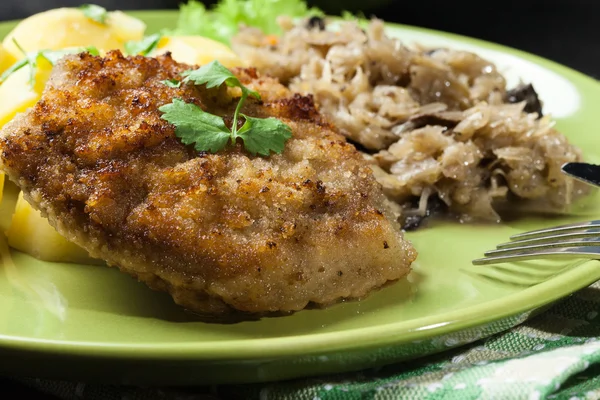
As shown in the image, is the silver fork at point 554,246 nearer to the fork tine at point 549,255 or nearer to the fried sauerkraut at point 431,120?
the fork tine at point 549,255

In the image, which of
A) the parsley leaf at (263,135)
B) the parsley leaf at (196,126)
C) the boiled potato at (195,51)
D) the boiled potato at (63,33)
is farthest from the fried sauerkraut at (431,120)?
the parsley leaf at (196,126)

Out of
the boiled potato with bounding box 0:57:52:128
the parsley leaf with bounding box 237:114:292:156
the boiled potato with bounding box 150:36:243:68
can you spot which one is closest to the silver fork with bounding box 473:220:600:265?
the parsley leaf with bounding box 237:114:292:156

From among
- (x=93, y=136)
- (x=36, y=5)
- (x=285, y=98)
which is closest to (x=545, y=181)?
(x=285, y=98)

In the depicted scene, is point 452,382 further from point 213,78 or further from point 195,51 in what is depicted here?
point 195,51

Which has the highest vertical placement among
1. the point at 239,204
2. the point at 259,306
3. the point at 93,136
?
the point at 93,136

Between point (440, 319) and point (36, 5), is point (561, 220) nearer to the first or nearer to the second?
point (440, 319)

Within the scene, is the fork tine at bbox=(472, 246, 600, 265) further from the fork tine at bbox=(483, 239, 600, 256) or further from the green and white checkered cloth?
the green and white checkered cloth
